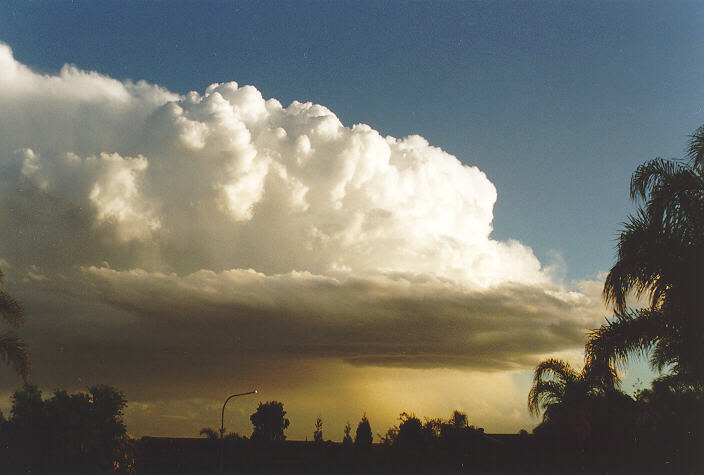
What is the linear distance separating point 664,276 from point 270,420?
3403 inches

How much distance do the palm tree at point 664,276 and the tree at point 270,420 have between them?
8439 centimetres

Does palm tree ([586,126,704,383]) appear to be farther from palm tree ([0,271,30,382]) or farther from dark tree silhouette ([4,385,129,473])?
dark tree silhouette ([4,385,129,473])

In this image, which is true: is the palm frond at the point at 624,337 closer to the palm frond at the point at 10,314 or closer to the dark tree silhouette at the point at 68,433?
the palm frond at the point at 10,314

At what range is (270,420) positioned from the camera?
308ft

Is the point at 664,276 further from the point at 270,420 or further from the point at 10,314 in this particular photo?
Result: the point at 270,420

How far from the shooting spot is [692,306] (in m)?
13.7

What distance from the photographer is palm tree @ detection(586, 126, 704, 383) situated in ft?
45.3

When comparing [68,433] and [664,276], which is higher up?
[664,276]

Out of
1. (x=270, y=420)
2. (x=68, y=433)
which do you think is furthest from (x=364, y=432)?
(x=68, y=433)

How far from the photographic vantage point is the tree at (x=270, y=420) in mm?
93406

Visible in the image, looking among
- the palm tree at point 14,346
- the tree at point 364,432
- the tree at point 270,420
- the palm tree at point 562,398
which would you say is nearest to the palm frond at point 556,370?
the palm tree at point 562,398

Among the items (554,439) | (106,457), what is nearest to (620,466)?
(554,439)

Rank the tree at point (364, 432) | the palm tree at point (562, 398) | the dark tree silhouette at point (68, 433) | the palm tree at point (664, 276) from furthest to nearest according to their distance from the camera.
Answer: the tree at point (364, 432) < the dark tree silhouette at point (68, 433) < the palm tree at point (562, 398) < the palm tree at point (664, 276)

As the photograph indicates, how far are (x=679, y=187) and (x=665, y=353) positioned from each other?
5.02 meters
